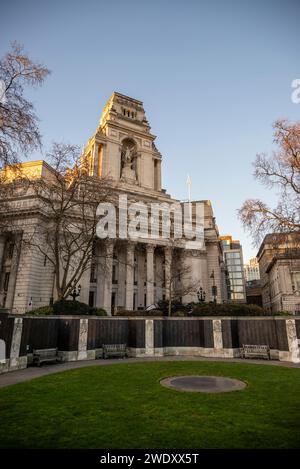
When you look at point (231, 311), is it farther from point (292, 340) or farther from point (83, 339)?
Answer: point (83, 339)

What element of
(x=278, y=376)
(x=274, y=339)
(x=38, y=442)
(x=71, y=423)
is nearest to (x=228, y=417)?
(x=71, y=423)

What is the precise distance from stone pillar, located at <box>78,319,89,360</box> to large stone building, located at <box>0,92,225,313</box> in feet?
34.8

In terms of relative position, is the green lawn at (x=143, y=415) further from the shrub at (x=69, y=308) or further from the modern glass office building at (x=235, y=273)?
the modern glass office building at (x=235, y=273)

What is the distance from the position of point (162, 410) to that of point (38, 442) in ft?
10.4

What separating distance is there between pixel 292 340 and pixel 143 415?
14.1 m

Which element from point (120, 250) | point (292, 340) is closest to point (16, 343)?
point (292, 340)

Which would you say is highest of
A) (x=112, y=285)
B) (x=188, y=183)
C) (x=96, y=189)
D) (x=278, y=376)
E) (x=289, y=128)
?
(x=188, y=183)

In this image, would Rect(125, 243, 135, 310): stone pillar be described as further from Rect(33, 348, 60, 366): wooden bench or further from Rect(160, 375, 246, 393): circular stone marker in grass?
Rect(160, 375, 246, 393): circular stone marker in grass

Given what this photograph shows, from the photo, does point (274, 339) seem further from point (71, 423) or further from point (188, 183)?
point (188, 183)

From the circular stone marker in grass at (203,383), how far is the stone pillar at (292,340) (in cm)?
805

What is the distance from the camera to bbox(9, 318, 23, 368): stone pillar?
14.7 metres

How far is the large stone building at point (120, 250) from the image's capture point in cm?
3906

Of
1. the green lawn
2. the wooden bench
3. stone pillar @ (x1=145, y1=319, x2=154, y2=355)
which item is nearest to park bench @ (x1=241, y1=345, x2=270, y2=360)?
stone pillar @ (x1=145, y1=319, x2=154, y2=355)
